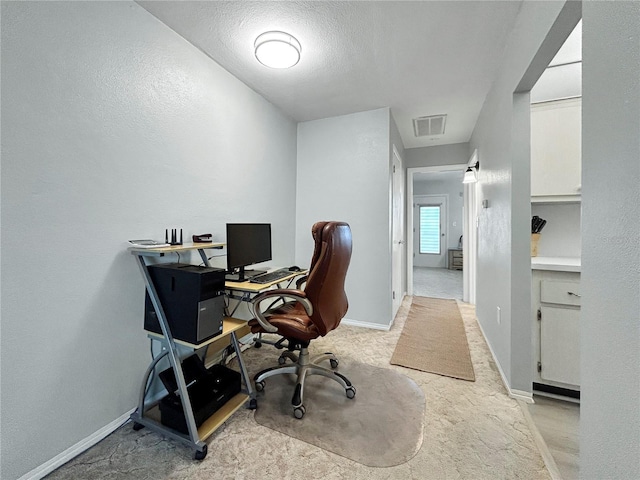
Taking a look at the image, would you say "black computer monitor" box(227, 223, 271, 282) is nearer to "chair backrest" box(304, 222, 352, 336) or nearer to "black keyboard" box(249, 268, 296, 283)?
"black keyboard" box(249, 268, 296, 283)

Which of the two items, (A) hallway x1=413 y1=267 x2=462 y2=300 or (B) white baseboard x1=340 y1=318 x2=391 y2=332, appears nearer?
(B) white baseboard x1=340 y1=318 x2=391 y2=332

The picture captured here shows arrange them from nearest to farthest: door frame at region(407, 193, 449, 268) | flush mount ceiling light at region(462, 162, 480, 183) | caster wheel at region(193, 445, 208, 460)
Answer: caster wheel at region(193, 445, 208, 460) → flush mount ceiling light at region(462, 162, 480, 183) → door frame at region(407, 193, 449, 268)

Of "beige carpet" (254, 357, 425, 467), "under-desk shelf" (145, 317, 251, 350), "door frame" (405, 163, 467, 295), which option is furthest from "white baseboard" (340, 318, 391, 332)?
"door frame" (405, 163, 467, 295)

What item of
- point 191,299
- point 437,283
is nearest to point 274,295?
point 191,299

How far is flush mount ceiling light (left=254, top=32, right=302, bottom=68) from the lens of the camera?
5.87ft

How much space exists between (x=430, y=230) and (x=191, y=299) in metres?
7.76

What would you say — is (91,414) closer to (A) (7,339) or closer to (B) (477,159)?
(A) (7,339)

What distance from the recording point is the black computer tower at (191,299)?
1313 mm

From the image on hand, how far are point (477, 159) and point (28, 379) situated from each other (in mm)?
4201

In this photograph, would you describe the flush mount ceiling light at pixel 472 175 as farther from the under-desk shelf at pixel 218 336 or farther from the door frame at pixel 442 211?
the door frame at pixel 442 211

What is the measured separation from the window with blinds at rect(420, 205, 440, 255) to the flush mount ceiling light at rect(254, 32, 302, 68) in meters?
6.89

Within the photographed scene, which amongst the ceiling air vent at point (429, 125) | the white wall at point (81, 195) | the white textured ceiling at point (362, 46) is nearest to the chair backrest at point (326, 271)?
the white wall at point (81, 195)

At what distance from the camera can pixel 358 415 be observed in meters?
1.61

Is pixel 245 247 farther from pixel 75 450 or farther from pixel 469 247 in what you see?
pixel 469 247
